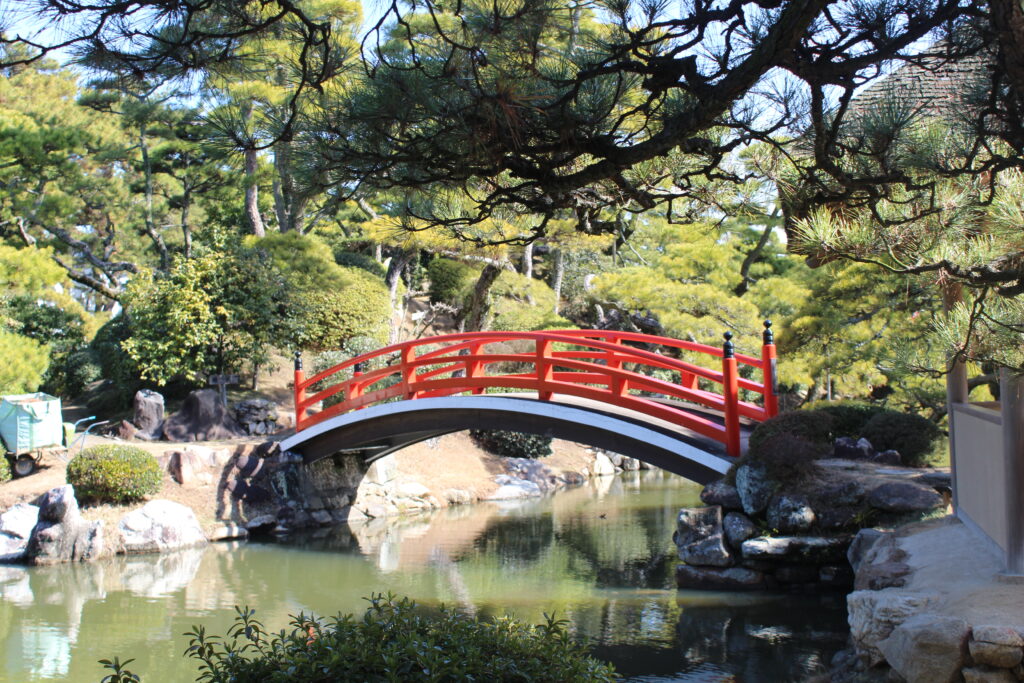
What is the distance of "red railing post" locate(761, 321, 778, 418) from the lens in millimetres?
7441

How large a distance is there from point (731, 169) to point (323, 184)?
199cm

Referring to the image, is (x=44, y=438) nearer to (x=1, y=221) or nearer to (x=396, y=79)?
(x=1, y=221)

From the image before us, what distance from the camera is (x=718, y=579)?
689cm

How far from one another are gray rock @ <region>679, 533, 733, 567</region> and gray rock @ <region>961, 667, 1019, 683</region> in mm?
3024

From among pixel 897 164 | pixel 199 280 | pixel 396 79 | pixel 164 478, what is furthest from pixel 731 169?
pixel 199 280

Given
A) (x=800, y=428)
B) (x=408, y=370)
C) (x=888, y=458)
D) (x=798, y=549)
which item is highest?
(x=408, y=370)

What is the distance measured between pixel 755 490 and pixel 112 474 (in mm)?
6382

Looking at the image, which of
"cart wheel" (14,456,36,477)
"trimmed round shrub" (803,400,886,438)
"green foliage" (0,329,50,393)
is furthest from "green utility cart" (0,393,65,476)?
"trimmed round shrub" (803,400,886,438)

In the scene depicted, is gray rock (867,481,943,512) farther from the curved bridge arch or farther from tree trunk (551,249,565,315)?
tree trunk (551,249,565,315)

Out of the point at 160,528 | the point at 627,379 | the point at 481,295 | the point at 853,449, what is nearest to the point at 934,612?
the point at 853,449

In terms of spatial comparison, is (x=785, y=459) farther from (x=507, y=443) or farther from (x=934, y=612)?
(x=507, y=443)

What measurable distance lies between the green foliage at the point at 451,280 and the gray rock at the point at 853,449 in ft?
35.6

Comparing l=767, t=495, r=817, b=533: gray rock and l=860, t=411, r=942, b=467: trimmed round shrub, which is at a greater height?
l=860, t=411, r=942, b=467: trimmed round shrub

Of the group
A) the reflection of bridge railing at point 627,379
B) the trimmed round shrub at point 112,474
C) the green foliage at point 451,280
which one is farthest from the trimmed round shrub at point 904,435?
the green foliage at point 451,280
